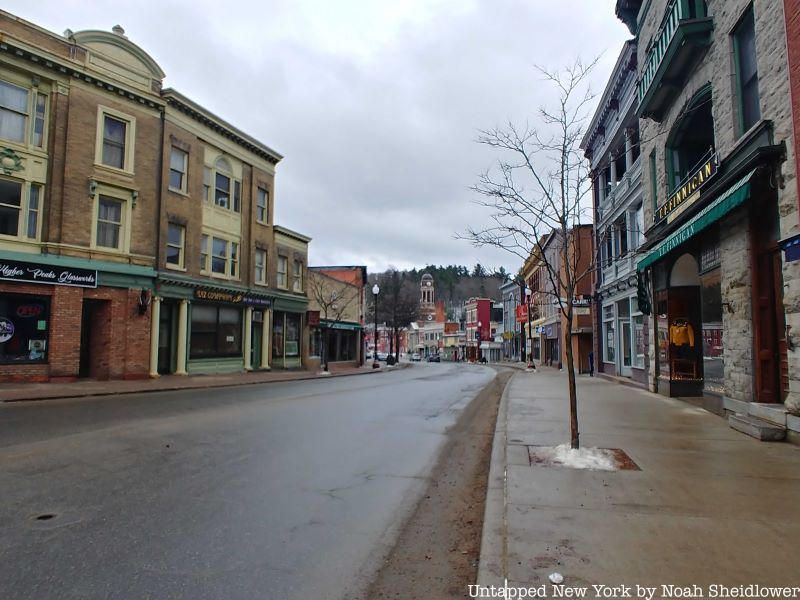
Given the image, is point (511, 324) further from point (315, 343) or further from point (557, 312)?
point (315, 343)

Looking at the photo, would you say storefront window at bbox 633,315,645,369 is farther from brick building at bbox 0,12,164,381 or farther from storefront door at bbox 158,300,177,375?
storefront door at bbox 158,300,177,375

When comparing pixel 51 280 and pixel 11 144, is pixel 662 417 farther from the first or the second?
pixel 11 144

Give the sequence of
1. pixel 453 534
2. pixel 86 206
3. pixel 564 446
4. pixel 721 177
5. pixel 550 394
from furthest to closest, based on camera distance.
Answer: pixel 86 206 → pixel 550 394 → pixel 721 177 → pixel 564 446 → pixel 453 534

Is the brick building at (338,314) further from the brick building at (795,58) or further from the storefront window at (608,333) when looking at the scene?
the brick building at (795,58)

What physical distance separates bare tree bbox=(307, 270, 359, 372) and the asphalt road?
26.1m

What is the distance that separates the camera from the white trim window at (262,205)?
29203 millimetres

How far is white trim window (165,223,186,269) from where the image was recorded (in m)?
23.0

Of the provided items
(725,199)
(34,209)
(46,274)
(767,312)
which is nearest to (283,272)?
(34,209)

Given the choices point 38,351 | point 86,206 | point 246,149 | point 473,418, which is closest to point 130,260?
point 86,206

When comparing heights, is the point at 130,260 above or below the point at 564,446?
above

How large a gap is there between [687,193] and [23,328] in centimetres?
1960

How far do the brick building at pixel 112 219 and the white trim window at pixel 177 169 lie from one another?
6 cm

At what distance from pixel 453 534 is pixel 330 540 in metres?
1.11

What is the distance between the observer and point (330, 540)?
181 inches
